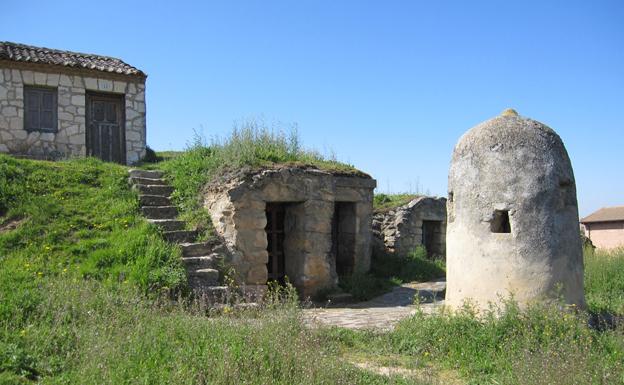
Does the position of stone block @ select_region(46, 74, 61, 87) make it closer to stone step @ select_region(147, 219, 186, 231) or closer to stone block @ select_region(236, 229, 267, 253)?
stone step @ select_region(147, 219, 186, 231)

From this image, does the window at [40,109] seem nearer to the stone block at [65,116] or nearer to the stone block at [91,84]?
the stone block at [65,116]

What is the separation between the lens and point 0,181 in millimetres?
9922

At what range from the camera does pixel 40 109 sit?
14859mm

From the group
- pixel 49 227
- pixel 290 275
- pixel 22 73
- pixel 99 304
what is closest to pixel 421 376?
pixel 99 304

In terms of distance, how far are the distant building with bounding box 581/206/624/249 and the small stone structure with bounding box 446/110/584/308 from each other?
16986 millimetres

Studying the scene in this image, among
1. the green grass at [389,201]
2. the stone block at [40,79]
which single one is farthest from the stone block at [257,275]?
the stone block at [40,79]

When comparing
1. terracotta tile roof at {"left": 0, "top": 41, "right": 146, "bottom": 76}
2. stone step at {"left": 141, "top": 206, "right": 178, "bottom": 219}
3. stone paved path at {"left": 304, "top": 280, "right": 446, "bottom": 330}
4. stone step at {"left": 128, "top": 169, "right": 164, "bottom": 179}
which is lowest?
stone paved path at {"left": 304, "top": 280, "right": 446, "bottom": 330}

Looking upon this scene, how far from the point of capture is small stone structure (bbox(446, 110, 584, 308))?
645 centimetres

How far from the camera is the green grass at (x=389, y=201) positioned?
51.6 feet

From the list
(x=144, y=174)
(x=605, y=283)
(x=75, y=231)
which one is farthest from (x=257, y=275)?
(x=605, y=283)

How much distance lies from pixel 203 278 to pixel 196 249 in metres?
0.81

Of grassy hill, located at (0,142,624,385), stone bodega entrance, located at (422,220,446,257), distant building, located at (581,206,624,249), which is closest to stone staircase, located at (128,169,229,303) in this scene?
grassy hill, located at (0,142,624,385)

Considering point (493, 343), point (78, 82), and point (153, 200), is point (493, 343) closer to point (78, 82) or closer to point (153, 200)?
point (153, 200)

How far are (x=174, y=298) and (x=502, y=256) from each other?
4395 millimetres
